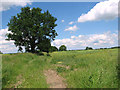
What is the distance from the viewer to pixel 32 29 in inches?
1120

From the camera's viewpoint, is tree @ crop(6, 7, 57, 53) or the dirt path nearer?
the dirt path

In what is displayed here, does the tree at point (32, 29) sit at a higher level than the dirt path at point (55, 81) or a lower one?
higher

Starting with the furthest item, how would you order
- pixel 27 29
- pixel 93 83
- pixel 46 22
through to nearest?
pixel 46 22 → pixel 27 29 → pixel 93 83

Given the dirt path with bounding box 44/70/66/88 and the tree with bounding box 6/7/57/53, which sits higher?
the tree with bounding box 6/7/57/53

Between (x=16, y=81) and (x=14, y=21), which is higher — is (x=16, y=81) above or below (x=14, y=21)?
below

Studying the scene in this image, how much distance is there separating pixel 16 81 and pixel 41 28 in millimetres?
22375

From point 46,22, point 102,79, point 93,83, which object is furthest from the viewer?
point 46,22

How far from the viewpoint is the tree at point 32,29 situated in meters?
28.5

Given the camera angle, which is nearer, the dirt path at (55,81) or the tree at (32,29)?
the dirt path at (55,81)

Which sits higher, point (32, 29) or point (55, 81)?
point (32, 29)

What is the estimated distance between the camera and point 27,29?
28.3 meters

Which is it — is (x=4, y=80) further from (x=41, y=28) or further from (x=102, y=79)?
(x=41, y=28)

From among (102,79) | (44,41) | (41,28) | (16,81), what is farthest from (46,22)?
(102,79)

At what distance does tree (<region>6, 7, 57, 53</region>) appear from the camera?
2845cm
